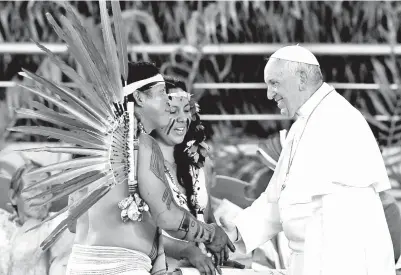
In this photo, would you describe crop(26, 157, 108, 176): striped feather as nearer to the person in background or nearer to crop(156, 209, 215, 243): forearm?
crop(156, 209, 215, 243): forearm

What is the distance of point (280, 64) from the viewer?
355 cm

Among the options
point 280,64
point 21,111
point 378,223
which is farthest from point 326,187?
point 21,111

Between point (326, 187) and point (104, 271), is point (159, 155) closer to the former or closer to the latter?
point (104, 271)

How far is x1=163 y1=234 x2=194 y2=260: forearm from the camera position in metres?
3.48

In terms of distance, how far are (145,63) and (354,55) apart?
3586 mm

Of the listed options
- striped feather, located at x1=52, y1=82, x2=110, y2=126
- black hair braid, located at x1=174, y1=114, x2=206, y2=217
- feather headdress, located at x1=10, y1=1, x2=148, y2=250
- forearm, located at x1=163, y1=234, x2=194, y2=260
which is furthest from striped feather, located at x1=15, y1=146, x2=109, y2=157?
black hair braid, located at x1=174, y1=114, x2=206, y2=217

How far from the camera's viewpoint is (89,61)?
2861 millimetres

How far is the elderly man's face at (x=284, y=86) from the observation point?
11.5 ft

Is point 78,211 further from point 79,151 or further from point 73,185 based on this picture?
point 79,151

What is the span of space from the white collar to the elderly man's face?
32 mm

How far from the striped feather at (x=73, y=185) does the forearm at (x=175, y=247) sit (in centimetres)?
74

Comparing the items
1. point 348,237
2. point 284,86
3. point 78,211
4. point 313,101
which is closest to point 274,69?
point 284,86

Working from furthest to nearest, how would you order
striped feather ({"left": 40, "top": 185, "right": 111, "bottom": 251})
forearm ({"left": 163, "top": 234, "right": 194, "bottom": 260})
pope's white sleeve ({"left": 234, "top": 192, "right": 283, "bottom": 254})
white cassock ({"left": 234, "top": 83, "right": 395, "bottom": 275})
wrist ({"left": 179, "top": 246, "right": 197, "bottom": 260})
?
pope's white sleeve ({"left": 234, "top": 192, "right": 283, "bottom": 254}) < forearm ({"left": 163, "top": 234, "right": 194, "bottom": 260}) < wrist ({"left": 179, "top": 246, "right": 197, "bottom": 260}) < white cassock ({"left": 234, "top": 83, "right": 395, "bottom": 275}) < striped feather ({"left": 40, "top": 185, "right": 111, "bottom": 251})

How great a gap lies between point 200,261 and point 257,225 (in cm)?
54
